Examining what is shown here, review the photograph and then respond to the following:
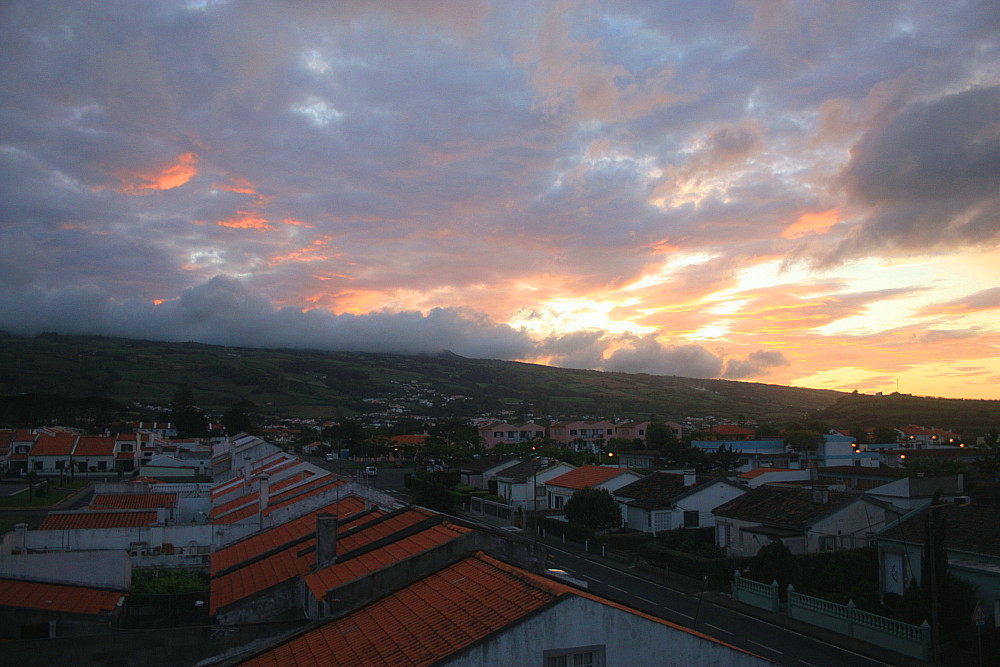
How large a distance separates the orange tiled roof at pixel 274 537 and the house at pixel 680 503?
71.7ft

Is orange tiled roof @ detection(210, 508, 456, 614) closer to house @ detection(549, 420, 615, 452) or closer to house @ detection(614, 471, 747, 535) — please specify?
house @ detection(614, 471, 747, 535)

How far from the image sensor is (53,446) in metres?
72.1

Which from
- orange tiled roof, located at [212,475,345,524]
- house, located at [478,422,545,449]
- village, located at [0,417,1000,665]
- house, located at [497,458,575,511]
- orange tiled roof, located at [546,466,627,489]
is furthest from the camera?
house, located at [478,422,545,449]

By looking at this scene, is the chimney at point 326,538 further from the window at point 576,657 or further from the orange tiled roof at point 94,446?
the orange tiled roof at point 94,446

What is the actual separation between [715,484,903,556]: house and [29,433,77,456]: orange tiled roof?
65.5 m

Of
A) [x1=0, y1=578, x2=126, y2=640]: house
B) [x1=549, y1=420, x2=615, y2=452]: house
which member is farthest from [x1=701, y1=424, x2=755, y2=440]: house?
[x1=0, y1=578, x2=126, y2=640]: house

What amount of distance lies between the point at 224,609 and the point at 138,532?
1259 cm

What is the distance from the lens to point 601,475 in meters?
51.0

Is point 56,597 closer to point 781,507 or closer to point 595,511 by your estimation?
point 595,511

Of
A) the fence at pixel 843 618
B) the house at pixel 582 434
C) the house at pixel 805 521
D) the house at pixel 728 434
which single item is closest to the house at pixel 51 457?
the house at pixel 805 521

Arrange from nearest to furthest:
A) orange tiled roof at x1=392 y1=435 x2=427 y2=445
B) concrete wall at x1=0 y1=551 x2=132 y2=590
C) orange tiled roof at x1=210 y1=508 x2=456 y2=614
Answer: orange tiled roof at x1=210 y1=508 x2=456 y2=614 → concrete wall at x1=0 y1=551 x2=132 y2=590 → orange tiled roof at x1=392 y1=435 x2=427 y2=445

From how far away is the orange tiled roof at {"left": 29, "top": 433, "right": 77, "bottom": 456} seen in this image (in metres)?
70.9

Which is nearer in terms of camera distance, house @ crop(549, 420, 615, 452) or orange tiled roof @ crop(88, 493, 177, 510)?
orange tiled roof @ crop(88, 493, 177, 510)

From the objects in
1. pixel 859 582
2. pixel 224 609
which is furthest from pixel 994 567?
pixel 224 609
